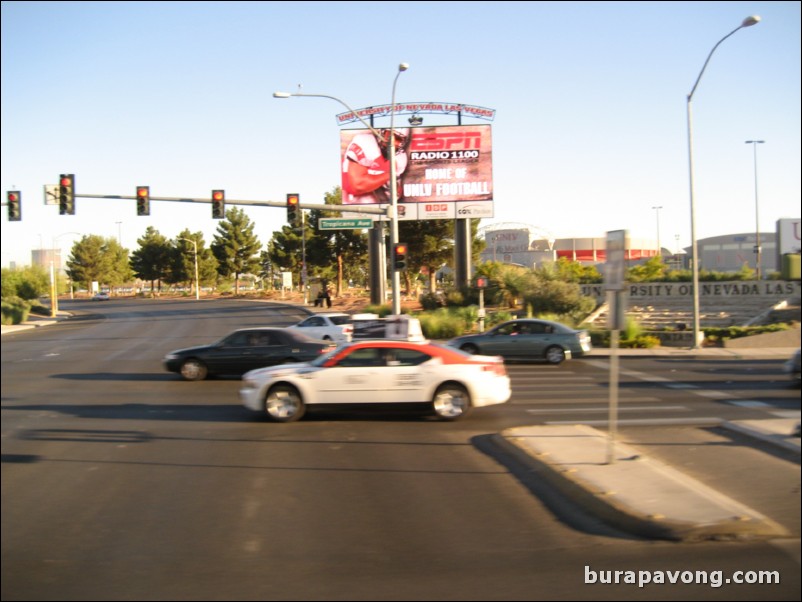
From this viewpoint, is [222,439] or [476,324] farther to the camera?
[476,324]

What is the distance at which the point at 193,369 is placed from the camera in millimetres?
18203

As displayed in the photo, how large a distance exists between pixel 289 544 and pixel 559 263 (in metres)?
Answer: 37.0

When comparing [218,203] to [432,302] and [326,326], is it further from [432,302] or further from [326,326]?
[432,302]

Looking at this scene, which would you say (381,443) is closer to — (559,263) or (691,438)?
(691,438)

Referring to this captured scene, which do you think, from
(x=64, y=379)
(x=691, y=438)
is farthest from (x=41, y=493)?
(x=64, y=379)

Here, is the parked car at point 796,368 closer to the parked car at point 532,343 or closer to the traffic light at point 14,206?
the parked car at point 532,343

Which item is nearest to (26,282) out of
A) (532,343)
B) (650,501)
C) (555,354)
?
(650,501)

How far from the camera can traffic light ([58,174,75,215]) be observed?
1941 centimetres

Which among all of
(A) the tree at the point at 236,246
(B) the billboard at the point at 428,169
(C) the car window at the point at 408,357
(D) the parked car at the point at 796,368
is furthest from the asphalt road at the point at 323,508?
(A) the tree at the point at 236,246

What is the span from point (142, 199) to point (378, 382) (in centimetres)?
1552

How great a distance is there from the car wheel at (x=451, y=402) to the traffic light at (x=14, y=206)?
7.63m

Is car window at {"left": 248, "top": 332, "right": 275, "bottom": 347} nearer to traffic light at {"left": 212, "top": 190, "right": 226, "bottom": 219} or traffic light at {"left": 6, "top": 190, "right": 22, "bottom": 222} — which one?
traffic light at {"left": 212, "top": 190, "right": 226, "bottom": 219}

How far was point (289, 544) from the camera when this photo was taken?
21.4 feet

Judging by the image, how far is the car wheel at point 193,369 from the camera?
715 inches
